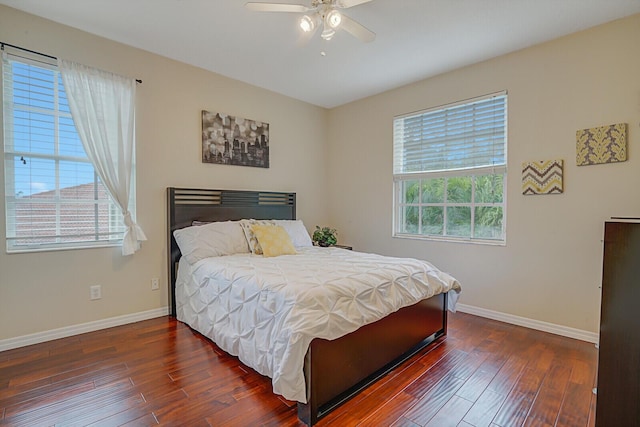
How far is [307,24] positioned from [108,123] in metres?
2.05

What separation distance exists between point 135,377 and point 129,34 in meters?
2.83

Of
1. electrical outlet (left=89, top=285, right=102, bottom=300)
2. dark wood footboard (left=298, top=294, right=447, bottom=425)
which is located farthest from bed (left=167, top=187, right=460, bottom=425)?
electrical outlet (left=89, top=285, right=102, bottom=300)

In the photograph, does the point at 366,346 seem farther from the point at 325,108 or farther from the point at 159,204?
the point at 325,108

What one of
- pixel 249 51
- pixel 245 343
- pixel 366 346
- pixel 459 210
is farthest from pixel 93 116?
pixel 459 210

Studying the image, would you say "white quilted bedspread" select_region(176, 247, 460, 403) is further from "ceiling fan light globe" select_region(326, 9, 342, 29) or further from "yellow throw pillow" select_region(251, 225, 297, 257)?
"ceiling fan light globe" select_region(326, 9, 342, 29)

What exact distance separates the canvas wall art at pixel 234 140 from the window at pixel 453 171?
173cm

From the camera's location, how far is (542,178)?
113 inches

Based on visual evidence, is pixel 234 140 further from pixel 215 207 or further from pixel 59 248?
pixel 59 248

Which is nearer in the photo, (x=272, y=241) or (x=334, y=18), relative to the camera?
(x=334, y=18)

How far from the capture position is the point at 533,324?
2951mm

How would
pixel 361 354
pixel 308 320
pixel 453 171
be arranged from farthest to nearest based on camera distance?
pixel 453 171 < pixel 361 354 < pixel 308 320

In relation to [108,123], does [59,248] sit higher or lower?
lower

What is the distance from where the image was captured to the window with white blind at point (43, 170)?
2.47 m

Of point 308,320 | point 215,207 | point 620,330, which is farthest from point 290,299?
point 215,207
